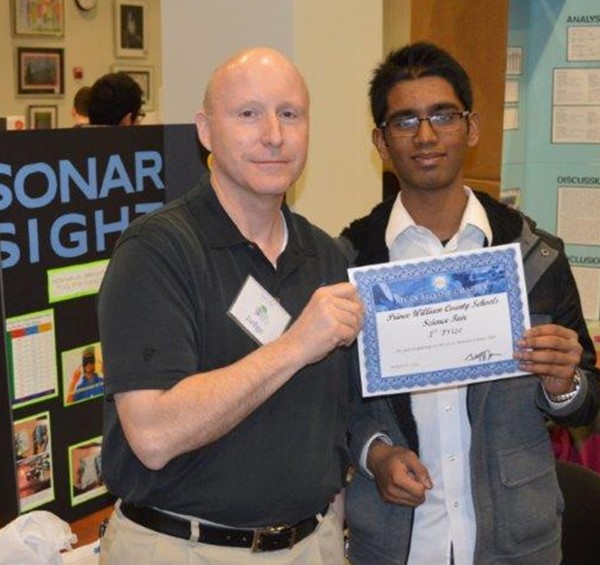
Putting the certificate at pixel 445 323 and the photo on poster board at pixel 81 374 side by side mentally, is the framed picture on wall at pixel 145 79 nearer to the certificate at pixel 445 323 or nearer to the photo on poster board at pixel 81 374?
the photo on poster board at pixel 81 374

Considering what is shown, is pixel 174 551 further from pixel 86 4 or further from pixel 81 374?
pixel 86 4

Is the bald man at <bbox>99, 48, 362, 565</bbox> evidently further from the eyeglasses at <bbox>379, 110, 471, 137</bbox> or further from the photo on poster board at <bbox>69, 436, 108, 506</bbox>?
the photo on poster board at <bbox>69, 436, 108, 506</bbox>

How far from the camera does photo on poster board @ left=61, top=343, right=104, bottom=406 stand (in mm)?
2381

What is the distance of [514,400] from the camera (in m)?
2.11

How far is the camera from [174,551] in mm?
1784

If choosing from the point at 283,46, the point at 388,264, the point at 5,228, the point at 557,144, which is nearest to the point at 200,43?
the point at 283,46

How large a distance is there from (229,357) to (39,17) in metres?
7.08

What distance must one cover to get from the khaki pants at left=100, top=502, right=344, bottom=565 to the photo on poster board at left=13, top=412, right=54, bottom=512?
460mm

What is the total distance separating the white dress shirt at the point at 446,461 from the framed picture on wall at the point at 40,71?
6612mm

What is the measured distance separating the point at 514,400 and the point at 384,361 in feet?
0.99

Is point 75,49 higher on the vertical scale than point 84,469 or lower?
higher

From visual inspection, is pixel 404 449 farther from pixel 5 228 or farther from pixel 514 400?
pixel 5 228

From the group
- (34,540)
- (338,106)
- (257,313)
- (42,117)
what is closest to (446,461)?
(257,313)

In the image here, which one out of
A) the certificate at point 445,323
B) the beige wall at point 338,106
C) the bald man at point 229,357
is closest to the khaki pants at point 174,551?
the bald man at point 229,357
